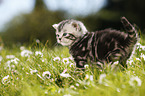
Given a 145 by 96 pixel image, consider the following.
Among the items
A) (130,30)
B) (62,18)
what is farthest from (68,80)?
(62,18)

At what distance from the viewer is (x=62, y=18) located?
1272 cm

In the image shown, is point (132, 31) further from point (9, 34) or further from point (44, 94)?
point (9, 34)

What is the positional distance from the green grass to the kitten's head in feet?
1.27

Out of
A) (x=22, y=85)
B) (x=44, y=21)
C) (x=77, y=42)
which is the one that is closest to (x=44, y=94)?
(x=22, y=85)

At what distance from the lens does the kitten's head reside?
3240 mm

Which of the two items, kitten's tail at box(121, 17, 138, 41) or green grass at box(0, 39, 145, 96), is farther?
kitten's tail at box(121, 17, 138, 41)

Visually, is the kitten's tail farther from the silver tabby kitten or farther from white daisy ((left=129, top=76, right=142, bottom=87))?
white daisy ((left=129, top=76, right=142, bottom=87))

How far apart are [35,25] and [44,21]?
2.86 ft

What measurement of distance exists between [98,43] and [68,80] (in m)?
0.83

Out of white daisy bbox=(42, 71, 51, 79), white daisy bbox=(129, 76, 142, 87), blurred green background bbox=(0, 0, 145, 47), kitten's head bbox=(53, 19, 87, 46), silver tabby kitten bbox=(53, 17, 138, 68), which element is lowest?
white daisy bbox=(129, 76, 142, 87)

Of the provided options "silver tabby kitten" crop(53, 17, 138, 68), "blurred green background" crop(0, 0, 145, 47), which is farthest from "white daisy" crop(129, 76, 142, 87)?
"blurred green background" crop(0, 0, 145, 47)

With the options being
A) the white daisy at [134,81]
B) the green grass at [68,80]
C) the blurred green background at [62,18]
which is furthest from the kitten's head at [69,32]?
the blurred green background at [62,18]

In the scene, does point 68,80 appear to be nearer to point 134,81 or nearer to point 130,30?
point 134,81

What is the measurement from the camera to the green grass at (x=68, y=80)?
2.10 metres
